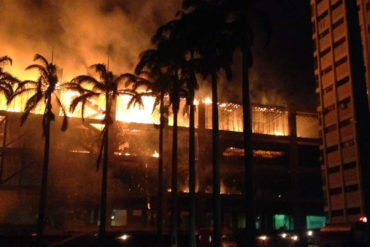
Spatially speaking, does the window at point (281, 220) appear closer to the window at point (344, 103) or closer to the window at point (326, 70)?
the window at point (344, 103)

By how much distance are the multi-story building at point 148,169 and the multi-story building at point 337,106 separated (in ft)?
29.6

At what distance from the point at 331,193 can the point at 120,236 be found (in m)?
38.9

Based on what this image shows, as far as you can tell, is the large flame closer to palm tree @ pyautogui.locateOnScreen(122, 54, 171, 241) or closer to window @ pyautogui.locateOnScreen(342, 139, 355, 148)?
window @ pyautogui.locateOnScreen(342, 139, 355, 148)

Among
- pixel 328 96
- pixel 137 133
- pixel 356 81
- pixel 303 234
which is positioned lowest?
pixel 303 234

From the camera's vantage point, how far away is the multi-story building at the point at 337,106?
225 feet

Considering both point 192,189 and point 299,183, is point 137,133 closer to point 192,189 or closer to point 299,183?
point 299,183

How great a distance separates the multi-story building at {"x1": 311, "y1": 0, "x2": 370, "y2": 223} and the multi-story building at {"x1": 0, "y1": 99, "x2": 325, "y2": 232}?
903 centimetres

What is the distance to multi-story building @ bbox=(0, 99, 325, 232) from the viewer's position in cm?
7019

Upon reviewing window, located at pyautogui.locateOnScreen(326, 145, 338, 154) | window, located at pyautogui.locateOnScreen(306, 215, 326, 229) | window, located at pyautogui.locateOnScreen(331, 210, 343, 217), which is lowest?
window, located at pyautogui.locateOnScreen(306, 215, 326, 229)

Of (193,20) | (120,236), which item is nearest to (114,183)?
(120,236)

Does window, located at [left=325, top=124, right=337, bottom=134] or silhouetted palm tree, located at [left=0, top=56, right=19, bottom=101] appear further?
window, located at [left=325, top=124, right=337, bottom=134]

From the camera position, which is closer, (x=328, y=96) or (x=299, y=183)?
(x=328, y=96)

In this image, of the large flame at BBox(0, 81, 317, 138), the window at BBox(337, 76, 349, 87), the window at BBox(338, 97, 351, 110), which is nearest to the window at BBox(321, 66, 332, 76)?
Result: the window at BBox(337, 76, 349, 87)

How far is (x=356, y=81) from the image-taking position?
2039 cm
